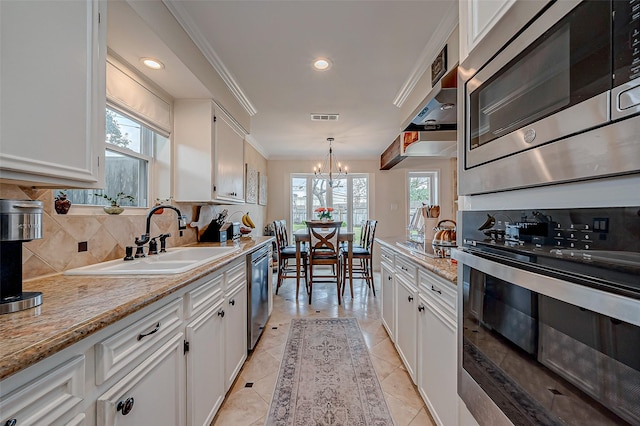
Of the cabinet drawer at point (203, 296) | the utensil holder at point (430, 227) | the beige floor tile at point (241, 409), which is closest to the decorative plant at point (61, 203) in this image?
the cabinet drawer at point (203, 296)

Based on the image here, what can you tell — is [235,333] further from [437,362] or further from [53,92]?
[53,92]

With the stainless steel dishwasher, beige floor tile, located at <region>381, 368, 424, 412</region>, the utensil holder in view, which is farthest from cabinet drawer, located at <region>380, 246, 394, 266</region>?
the stainless steel dishwasher

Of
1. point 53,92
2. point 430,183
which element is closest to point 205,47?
point 53,92

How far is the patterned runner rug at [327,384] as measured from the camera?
5.50 ft

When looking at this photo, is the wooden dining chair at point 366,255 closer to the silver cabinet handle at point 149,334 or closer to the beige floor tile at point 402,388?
the beige floor tile at point 402,388

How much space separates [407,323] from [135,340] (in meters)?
1.67

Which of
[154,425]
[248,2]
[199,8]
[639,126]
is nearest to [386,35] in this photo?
[248,2]

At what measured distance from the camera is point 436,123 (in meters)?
2.25

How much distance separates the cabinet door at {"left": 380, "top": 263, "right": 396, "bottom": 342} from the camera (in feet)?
7.97

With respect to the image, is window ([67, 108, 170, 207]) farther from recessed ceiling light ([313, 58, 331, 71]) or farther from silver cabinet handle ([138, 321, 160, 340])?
recessed ceiling light ([313, 58, 331, 71])

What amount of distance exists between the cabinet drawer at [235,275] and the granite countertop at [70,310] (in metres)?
0.48

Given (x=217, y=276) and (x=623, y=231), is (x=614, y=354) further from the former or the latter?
(x=217, y=276)

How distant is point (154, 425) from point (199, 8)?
2170mm

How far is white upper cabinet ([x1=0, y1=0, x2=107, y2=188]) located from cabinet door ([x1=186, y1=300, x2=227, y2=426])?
0.82m
